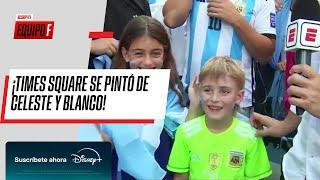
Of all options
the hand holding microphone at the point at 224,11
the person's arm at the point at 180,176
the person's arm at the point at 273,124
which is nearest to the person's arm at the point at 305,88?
the person's arm at the point at 273,124

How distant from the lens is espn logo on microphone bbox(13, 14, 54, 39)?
219cm

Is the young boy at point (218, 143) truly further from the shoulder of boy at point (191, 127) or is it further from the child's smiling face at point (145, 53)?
the child's smiling face at point (145, 53)

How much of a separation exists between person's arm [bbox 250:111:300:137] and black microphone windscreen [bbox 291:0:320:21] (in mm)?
372

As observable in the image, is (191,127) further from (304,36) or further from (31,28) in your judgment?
(31,28)

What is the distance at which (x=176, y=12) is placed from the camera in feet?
7.36

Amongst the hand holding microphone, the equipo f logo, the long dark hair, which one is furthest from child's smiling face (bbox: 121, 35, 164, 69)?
the equipo f logo

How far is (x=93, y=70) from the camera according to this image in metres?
2.19

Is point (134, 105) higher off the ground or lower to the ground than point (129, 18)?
lower

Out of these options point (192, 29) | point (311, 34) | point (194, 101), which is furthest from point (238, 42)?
point (311, 34)

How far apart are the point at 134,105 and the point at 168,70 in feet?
0.62

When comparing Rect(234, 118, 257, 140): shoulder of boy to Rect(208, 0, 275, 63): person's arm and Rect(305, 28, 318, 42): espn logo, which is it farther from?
Rect(305, 28, 318, 42): espn logo

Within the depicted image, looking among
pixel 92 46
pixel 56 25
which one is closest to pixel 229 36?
pixel 92 46

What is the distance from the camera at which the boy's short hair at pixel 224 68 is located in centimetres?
221

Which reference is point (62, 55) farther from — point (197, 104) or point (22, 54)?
point (197, 104)
